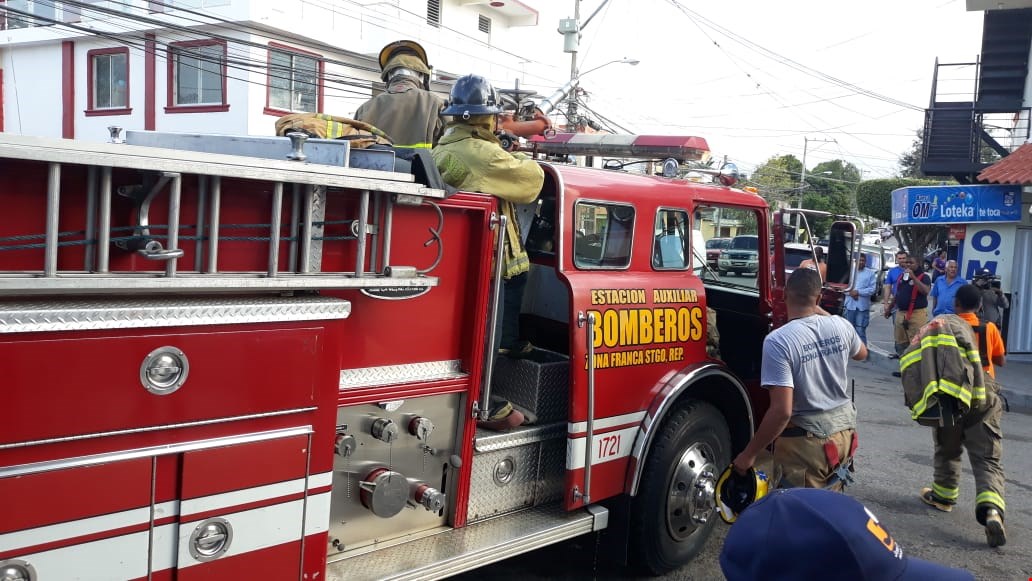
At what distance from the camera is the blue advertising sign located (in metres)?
14.4

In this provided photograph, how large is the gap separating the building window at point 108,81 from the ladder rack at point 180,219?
918 inches

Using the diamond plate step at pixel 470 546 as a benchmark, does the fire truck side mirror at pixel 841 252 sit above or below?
above

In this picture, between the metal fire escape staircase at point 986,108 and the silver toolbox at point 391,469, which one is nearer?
the silver toolbox at point 391,469

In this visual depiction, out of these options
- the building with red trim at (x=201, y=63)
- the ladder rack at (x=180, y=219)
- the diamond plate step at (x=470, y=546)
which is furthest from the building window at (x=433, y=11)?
the ladder rack at (x=180, y=219)

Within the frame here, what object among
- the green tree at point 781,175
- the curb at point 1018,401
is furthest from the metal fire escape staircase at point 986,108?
the green tree at point 781,175

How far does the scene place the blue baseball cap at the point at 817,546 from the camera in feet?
4.22

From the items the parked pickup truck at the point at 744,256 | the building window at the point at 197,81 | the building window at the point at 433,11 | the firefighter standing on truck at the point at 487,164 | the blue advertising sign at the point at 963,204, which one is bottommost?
the parked pickup truck at the point at 744,256

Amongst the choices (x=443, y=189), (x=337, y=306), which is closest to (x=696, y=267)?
(x=443, y=189)

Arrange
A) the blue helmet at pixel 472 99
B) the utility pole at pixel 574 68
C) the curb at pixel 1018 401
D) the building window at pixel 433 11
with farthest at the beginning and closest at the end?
the building window at pixel 433 11, the utility pole at pixel 574 68, the curb at pixel 1018 401, the blue helmet at pixel 472 99

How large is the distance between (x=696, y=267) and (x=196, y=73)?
20.1 meters

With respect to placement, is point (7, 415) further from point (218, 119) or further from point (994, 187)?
point (218, 119)

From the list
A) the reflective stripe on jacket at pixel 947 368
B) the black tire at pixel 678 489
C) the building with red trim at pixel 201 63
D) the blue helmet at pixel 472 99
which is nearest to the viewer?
the blue helmet at pixel 472 99

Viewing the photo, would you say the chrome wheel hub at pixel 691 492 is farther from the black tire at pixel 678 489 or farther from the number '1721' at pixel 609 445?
the number '1721' at pixel 609 445

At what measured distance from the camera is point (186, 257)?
2461 mm
